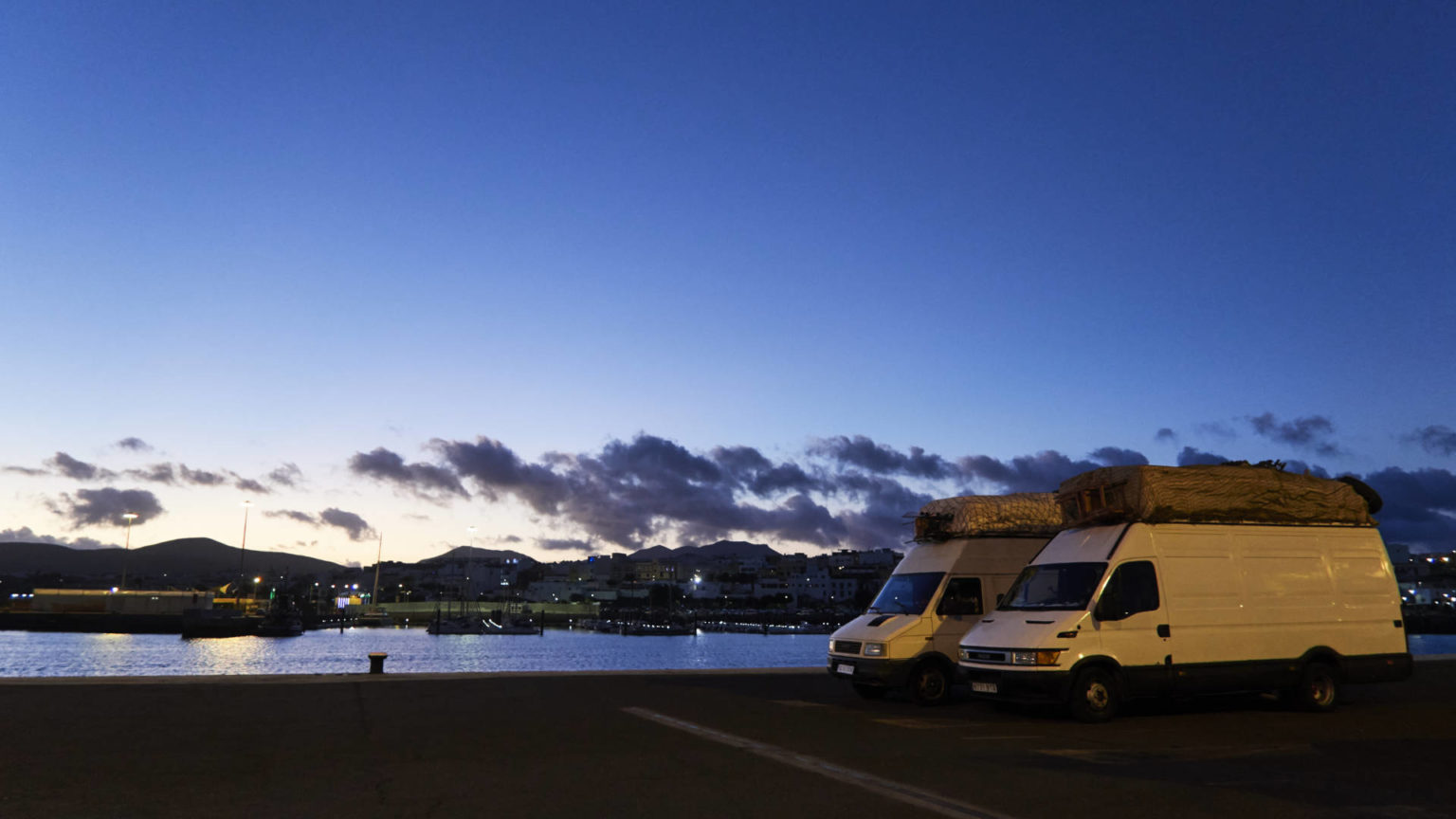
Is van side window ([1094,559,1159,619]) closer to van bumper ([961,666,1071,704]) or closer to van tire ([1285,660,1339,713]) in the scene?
van bumper ([961,666,1071,704])

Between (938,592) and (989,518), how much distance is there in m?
1.68

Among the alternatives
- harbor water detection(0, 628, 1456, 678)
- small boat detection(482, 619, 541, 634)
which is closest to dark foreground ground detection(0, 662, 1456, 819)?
harbor water detection(0, 628, 1456, 678)

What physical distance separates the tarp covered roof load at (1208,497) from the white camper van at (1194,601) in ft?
0.06

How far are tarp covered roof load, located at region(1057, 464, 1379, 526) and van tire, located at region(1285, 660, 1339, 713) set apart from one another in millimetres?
2031

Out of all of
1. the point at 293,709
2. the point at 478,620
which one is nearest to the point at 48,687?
the point at 293,709

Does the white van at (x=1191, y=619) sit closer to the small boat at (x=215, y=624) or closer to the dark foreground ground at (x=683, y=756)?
the dark foreground ground at (x=683, y=756)

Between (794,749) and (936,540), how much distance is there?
6.98 meters

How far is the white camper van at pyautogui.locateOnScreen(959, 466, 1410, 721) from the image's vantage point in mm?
11797

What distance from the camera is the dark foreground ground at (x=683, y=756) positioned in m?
6.68

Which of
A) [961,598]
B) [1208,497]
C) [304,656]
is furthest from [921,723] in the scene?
[304,656]

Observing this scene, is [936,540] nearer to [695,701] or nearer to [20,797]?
[695,701]

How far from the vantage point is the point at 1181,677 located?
39.8 feet

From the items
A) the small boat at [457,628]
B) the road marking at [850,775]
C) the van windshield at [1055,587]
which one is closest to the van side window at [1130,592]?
the van windshield at [1055,587]

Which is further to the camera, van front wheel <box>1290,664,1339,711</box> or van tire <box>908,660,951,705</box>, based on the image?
van tire <box>908,660,951,705</box>
